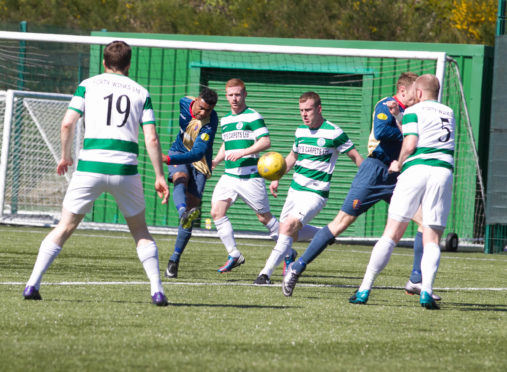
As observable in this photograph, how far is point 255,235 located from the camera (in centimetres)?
1738

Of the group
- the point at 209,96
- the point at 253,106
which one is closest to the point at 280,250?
the point at 209,96

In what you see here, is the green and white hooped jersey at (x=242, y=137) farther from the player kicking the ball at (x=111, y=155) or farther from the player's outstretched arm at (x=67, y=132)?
the player's outstretched arm at (x=67, y=132)

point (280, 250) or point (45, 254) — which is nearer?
point (45, 254)

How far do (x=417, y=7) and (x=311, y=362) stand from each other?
82.9ft

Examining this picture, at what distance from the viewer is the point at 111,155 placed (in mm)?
6535

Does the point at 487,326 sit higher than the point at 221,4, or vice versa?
the point at 221,4

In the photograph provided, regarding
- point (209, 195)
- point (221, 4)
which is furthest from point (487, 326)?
point (221, 4)

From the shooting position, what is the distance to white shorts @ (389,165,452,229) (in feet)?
23.9

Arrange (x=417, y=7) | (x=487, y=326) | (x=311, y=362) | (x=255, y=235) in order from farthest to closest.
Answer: (x=417, y=7) < (x=255, y=235) < (x=487, y=326) < (x=311, y=362)

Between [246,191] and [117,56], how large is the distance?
3.61m

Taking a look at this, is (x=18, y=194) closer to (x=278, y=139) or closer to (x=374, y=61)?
(x=278, y=139)

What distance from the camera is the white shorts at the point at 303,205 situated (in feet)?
28.6

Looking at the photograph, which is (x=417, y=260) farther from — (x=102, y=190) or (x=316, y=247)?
(x=102, y=190)

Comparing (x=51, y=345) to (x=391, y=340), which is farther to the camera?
(x=391, y=340)
